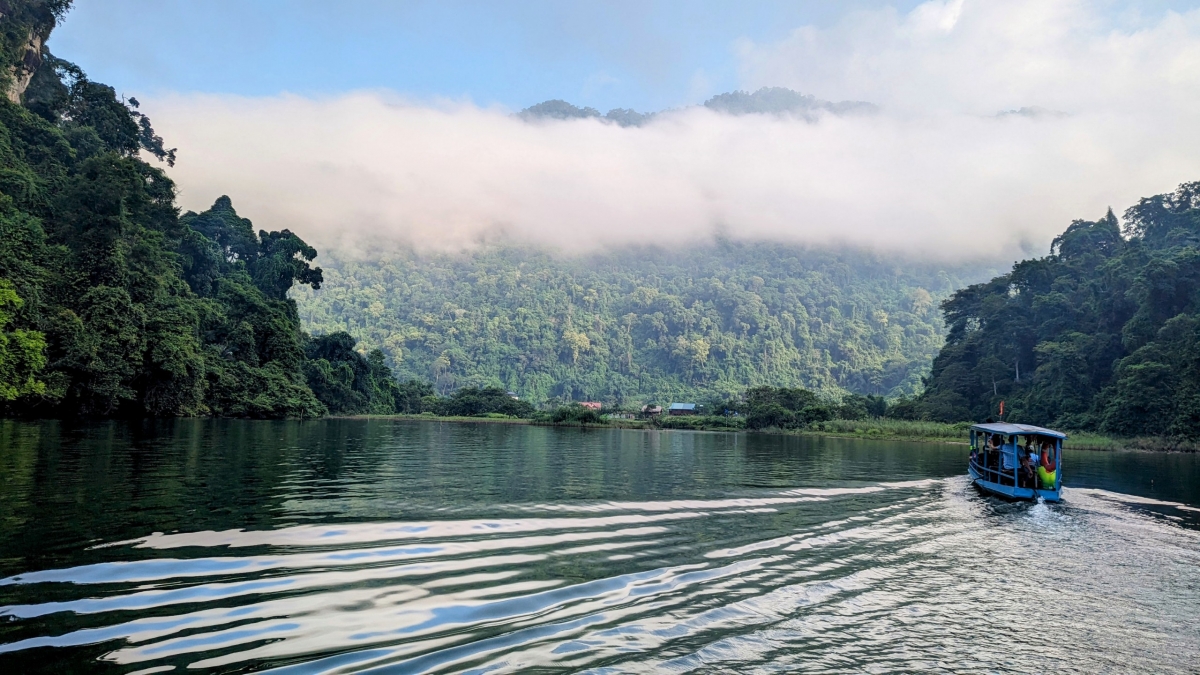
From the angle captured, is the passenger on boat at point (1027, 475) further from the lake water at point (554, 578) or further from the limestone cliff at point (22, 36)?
the limestone cliff at point (22, 36)

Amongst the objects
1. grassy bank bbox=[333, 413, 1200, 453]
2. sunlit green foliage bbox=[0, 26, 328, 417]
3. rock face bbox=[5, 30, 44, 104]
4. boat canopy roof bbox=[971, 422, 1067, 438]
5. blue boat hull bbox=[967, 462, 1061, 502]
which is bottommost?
grassy bank bbox=[333, 413, 1200, 453]

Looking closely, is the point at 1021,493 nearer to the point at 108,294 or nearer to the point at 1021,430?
the point at 1021,430

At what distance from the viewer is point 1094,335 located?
6338 cm

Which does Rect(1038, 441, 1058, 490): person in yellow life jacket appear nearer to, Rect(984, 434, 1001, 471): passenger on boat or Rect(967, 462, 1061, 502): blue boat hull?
Rect(967, 462, 1061, 502): blue boat hull

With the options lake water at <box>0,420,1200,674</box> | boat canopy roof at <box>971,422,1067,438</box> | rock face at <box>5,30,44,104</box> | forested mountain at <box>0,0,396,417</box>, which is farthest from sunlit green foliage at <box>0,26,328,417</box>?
boat canopy roof at <box>971,422,1067,438</box>

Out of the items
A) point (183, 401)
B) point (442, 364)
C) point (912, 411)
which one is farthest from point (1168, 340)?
point (442, 364)

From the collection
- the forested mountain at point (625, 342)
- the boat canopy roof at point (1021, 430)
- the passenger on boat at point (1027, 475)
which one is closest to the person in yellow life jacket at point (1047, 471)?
the passenger on boat at point (1027, 475)

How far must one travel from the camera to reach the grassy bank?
48375mm

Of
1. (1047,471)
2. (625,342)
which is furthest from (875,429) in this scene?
(625,342)

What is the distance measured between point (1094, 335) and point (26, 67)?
97.2m

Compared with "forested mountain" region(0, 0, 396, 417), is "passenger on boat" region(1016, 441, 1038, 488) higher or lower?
lower

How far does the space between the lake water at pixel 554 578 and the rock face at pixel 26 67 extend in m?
52.8

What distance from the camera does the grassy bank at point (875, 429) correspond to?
4838 cm

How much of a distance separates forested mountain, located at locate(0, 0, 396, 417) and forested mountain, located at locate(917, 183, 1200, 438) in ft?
224
